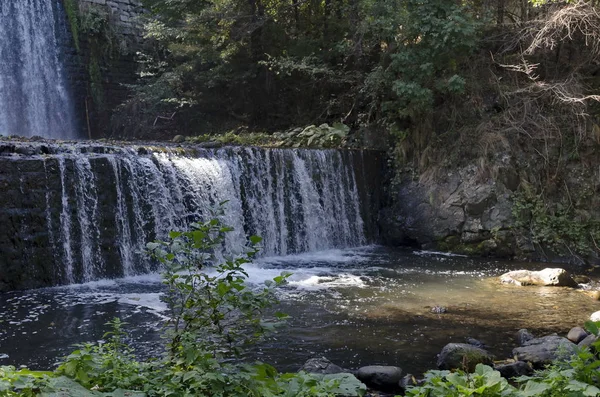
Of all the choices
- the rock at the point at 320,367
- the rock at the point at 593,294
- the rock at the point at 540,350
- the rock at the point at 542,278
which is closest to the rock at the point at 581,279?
the rock at the point at 542,278

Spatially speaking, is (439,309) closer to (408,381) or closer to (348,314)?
(348,314)

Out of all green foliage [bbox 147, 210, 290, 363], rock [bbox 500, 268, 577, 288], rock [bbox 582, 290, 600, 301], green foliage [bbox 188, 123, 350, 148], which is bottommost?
rock [bbox 582, 290, 600, 301]

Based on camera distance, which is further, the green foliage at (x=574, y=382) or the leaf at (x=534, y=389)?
the leaf at (x=534, y=389)

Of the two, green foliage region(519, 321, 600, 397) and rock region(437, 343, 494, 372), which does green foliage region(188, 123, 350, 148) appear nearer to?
rock region(437, 343, 494, 372)

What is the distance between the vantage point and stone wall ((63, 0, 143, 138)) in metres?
16.4

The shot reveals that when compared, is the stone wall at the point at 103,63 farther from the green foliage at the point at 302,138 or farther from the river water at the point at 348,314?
the river water at the point at 348,314

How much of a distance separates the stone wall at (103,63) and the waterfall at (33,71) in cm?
38

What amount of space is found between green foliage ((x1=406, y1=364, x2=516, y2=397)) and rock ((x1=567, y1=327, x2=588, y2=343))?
10.8ft

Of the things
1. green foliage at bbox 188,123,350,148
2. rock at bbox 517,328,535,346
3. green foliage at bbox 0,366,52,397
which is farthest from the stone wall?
green foliage at bbox 0,366,52,397

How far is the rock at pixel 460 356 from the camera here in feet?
17.9

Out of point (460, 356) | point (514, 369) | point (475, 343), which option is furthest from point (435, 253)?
point (514, 369)

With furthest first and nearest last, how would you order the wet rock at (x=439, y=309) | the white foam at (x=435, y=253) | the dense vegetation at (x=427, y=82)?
1. the white foam at (x=435, y=253)
2. the dense vegetation at (x=427, y=82)
3. the wet rock at (x=439, y=309)

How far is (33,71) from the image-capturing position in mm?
15547

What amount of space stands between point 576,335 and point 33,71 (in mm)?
14299
